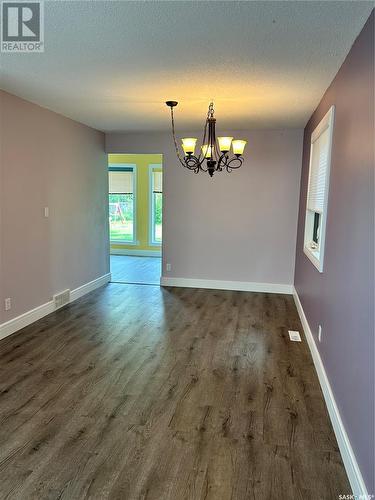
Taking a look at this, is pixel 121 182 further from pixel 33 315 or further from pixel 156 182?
pixel 33 315

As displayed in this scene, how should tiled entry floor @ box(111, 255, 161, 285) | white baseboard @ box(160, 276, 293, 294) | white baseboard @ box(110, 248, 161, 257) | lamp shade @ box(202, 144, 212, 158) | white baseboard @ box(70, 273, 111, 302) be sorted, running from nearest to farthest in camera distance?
lamp shade @ box(202, 144, 212, 158) < white baseboard @ box(70, 273, 111, 302) < white baseboard @ box(160, 276, 293, 294) < tiled entry floor @ box(111, 255, 161, 285) < white baseboard @ box(110, 248, 161, 257)

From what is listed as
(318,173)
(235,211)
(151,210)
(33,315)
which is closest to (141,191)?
(151,210)

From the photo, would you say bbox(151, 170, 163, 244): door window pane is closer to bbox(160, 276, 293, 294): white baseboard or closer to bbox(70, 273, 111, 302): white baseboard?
bbox(70, 273, 111, 302): white baseboard

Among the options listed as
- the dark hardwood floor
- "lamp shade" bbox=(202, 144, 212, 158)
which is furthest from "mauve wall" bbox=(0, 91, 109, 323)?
"lamp shade" bbox=(202, 144, 212, 158)

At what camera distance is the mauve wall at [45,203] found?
11.8 ft

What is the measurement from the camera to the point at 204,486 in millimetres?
1803

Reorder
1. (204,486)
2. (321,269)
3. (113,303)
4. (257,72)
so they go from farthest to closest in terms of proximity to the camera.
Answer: (113,303) → (321,269) → (257,72) → (204,486)

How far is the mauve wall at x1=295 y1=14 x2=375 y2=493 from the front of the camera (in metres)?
1.69

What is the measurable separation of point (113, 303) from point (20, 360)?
1.81 m

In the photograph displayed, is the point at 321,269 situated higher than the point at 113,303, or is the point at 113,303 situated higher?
the point at 321,269

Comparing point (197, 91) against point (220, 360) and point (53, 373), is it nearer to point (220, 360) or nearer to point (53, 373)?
point (220, 360)

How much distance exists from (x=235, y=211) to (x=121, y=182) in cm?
429

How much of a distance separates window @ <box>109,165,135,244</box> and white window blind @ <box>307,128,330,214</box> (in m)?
5.45

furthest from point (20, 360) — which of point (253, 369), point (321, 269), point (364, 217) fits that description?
point (364, 217)
